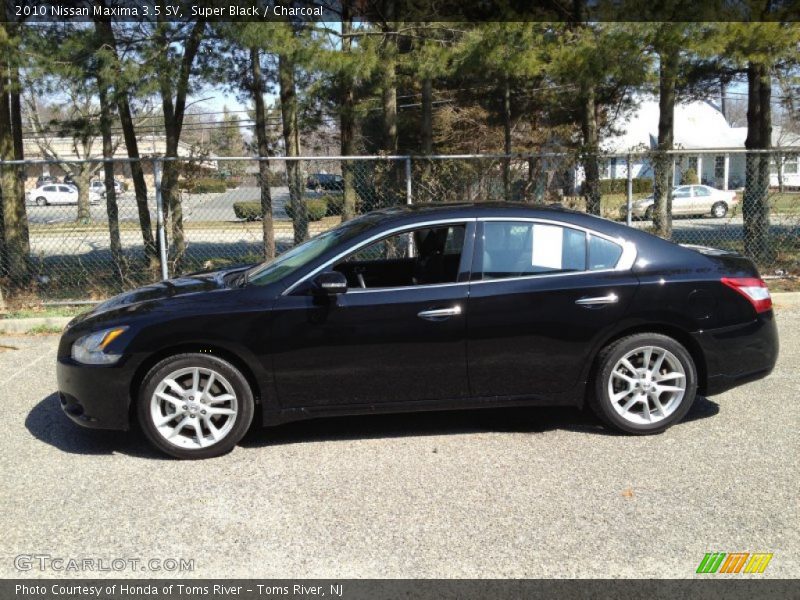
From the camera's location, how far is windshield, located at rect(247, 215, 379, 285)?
15.7 feet

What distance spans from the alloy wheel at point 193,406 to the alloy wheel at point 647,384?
255 cm

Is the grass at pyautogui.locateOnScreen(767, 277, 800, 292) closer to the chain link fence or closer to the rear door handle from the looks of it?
the chain link fence

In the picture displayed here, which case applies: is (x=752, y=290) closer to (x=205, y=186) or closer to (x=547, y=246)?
(x=547, y=246)

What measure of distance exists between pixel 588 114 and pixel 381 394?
11313 millimetres

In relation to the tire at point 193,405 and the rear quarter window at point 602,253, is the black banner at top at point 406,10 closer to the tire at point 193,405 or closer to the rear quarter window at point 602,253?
the rear quarter window at point 602,253

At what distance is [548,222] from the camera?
4.88 meters

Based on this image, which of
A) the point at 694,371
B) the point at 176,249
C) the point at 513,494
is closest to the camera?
the point at 513,494

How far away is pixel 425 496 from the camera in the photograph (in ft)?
13.1

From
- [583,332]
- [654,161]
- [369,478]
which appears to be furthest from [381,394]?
[654,161]

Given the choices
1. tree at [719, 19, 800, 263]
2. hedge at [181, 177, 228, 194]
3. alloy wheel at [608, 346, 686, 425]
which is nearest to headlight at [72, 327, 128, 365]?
alloy wheel at [608, 346, 686, 425]

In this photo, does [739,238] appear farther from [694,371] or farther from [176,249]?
[176,249]

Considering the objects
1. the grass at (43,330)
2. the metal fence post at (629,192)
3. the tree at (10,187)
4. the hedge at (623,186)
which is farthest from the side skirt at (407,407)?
the tree at (10,187)

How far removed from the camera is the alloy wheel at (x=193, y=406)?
177 inches

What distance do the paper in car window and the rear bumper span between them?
43.0 inches
